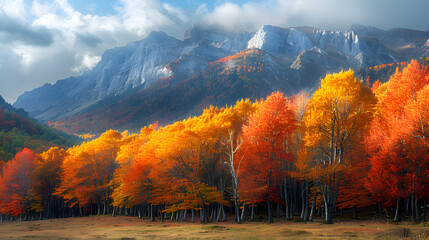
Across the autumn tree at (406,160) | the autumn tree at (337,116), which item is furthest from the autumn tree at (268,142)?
the autumn tree at (406,160)

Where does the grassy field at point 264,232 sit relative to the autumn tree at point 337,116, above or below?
below

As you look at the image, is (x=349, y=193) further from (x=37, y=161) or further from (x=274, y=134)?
(x=37, y=161)

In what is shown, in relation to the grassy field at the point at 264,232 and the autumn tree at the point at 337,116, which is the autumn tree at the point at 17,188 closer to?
the grassy field at the point at 264,232

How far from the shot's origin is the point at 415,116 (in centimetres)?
2542

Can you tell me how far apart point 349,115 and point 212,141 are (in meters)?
16.1

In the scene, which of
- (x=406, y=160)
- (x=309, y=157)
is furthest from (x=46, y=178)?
(x=406, y=160)

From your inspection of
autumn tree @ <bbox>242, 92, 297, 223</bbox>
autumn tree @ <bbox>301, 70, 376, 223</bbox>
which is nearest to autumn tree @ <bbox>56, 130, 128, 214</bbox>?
autumn tree @ <bbox>242, 92, 297, 223</bbox>

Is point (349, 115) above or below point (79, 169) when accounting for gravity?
above

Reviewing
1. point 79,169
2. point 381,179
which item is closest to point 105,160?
point 79,169

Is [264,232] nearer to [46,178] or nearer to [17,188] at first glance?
[17,188]

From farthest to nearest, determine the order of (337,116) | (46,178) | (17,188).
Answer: (46,178)
(17,188)
(337,116)

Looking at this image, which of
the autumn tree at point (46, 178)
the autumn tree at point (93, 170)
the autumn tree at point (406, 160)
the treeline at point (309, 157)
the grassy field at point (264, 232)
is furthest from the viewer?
the autumn tree at point (46, 178)

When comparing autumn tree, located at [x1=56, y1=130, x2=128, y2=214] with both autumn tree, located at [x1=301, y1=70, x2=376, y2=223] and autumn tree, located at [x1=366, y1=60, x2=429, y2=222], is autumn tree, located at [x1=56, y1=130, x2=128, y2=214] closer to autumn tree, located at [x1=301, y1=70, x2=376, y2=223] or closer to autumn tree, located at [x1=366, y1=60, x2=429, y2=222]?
autumn tree, located at [x1=301, y1=70, x2=376, y2=223]

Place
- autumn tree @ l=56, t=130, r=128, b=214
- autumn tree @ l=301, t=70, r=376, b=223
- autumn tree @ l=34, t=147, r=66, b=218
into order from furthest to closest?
autumn tree @ l=34, t=147, r=66, b=218, autumn tree @ l=56, t=130, r=128, b=214, autumn tree @ l=301, t=70, r=376, b=223
